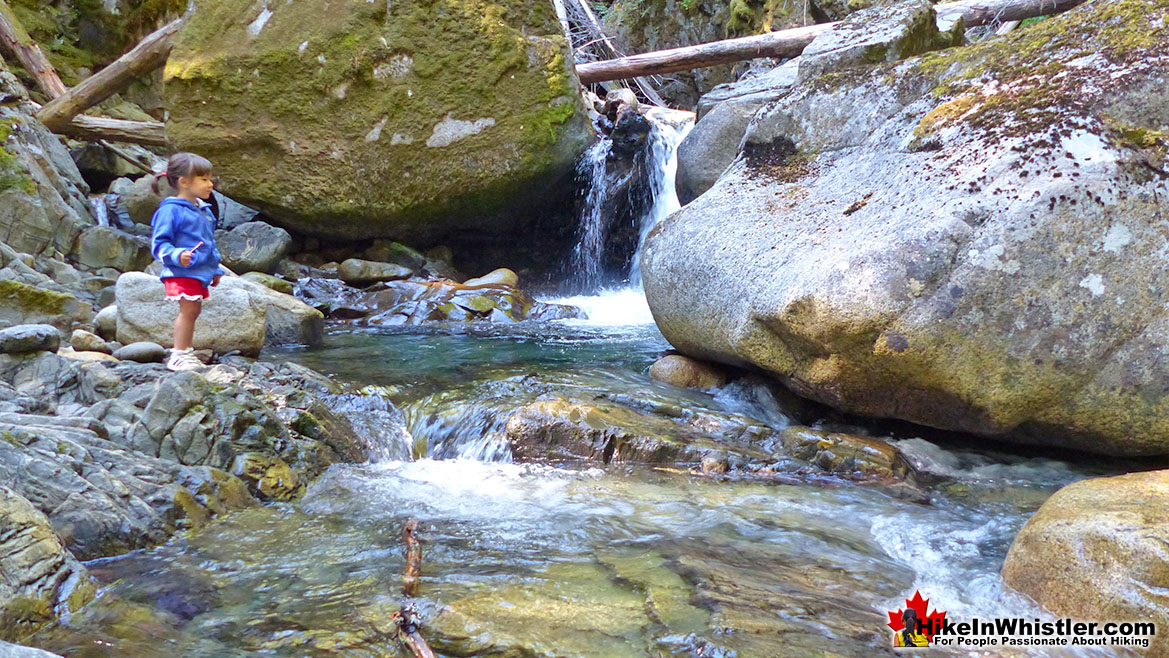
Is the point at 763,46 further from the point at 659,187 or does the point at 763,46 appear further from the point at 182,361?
the point at 182,361

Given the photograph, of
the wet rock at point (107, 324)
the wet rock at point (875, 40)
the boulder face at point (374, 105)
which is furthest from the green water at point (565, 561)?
the boulder face at point (374, 105)

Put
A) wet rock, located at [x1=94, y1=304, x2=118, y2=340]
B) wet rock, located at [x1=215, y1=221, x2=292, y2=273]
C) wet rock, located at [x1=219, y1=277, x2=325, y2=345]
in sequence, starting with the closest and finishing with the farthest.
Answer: wet rock, located at [x1=94, y1=304, x2=118, y2=340] → wet rock, located at [x1=219, y1=277, x2=325, y2=345] → wet rock, located at [x1=215, y1=221, x2=292, y2=273]

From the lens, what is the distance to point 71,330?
632cm

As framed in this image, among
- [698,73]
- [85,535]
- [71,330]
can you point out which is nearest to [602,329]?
[71,330]

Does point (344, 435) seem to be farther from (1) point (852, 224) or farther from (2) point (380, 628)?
(1) point (852, 224)

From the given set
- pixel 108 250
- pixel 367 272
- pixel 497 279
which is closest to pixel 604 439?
pixel 497 279

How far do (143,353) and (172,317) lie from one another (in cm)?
59

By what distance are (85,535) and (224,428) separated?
108 cm

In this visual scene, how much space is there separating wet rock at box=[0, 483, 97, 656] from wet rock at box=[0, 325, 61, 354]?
214 centimetres

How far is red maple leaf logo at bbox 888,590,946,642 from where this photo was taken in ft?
8.82

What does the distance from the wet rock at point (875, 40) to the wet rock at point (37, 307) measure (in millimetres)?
6501

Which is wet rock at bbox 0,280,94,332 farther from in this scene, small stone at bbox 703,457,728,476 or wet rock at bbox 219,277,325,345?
small stone at bbox 703,457,728,476

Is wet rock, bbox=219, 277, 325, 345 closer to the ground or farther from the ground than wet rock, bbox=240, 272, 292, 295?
closer to the ground

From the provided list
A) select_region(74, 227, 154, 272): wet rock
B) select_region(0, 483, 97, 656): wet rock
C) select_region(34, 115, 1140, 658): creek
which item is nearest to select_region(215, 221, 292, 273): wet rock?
select_region(74, 227, 154, 272): wet rock
